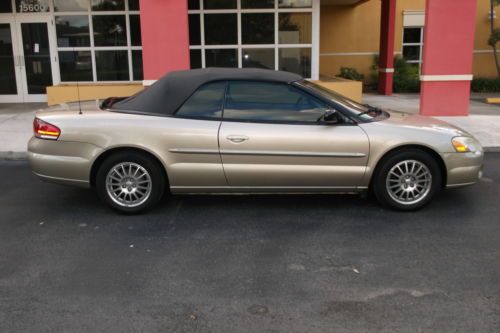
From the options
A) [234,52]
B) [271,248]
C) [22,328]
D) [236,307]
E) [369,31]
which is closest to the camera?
[22,328]

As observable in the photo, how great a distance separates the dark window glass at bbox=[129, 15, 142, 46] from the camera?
13883 millimetres

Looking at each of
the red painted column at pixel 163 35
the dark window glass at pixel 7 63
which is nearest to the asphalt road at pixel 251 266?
the red painted column at pixel 163 35

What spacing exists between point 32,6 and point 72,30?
120 cm

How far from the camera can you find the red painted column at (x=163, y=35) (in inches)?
427

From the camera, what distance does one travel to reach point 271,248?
4598 millimetres

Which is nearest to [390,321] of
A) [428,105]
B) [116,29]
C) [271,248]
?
[271,248]

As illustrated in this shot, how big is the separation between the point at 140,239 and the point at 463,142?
347cm

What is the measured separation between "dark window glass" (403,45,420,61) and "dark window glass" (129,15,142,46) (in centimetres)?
1145

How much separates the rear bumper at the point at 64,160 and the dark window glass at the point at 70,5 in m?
9.33

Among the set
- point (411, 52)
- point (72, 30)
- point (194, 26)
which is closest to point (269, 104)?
point (194, 26)

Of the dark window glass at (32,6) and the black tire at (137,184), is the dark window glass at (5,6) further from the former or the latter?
the black tire at (137,184)

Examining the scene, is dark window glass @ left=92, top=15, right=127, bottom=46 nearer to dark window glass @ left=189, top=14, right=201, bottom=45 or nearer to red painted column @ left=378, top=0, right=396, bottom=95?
dark window glass @ left=189, top=14, right=201, bottom=45

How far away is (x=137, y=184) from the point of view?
17.9 feet

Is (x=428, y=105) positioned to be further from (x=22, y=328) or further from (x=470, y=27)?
(x=22, y=328)
